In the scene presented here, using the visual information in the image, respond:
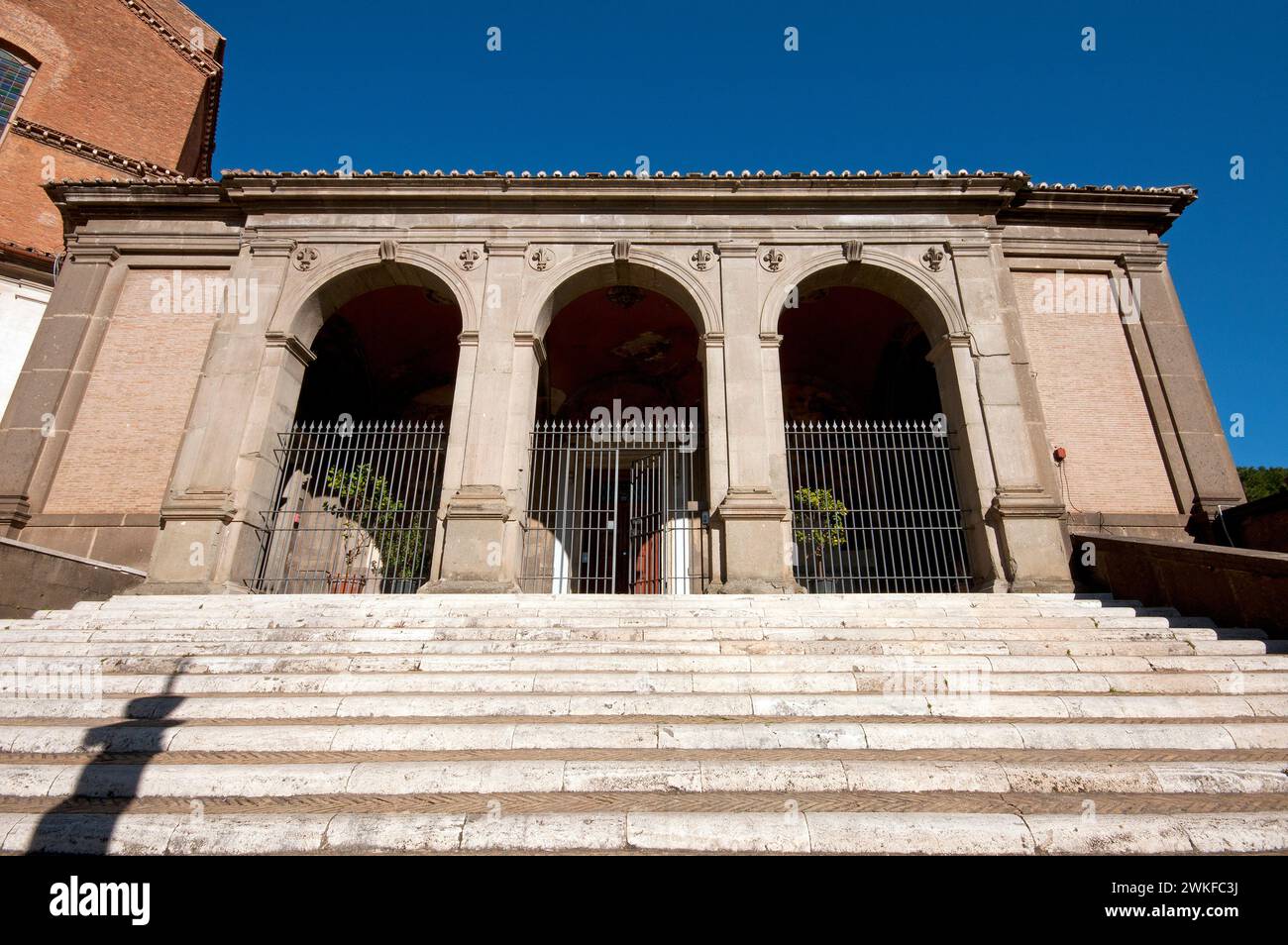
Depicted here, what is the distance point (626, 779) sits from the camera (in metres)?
3.06

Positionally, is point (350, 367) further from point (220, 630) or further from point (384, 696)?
point (384, 696)

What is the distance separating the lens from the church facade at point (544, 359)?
8.10m

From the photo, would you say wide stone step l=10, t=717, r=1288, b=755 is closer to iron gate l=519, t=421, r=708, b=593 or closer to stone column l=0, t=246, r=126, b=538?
iron gate l=519, t=421, r=708, b=593

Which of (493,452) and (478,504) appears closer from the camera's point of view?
(478,504)

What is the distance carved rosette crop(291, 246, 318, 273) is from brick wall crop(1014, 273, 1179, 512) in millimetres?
11429

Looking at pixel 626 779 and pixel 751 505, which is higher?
pixel 751 505

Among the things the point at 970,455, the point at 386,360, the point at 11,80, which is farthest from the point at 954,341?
the point at 11,80

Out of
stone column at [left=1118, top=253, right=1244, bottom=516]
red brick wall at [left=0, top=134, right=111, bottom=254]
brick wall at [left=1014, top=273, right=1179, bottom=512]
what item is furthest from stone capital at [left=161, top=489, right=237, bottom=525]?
stone column at [left=1118, top=253, right=1244, bottom=516]

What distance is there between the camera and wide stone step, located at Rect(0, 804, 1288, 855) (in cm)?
257

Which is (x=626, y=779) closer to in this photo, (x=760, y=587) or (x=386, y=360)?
(x=760, y=587)

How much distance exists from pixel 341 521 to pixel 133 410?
3497mm

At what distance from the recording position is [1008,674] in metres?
4.47
